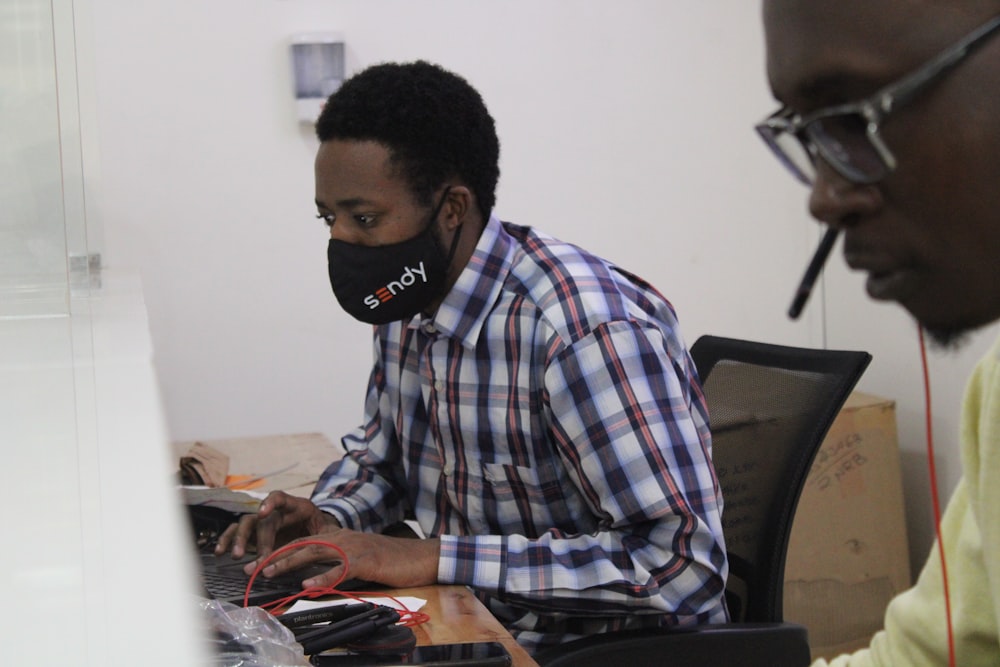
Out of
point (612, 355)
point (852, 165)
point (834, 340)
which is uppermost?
point (852, 165)

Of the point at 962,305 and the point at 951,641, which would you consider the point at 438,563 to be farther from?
the point at 962,305

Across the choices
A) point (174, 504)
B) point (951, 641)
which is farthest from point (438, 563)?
point (174, 504)

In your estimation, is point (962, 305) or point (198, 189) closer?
point (962, 305)

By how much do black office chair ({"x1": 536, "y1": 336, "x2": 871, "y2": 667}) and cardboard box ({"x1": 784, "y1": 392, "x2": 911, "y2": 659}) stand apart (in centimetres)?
124

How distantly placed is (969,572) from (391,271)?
0.88m

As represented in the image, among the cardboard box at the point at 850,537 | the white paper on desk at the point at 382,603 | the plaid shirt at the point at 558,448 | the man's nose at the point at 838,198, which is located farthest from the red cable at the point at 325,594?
the cardboard box at the point at 850,537

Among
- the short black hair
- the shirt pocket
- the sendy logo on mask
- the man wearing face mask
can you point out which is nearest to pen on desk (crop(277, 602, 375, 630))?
the man wearing face mask

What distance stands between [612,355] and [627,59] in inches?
74.8

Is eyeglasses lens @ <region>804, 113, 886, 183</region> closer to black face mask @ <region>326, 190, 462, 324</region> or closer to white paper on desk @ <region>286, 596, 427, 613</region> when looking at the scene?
white paper on desk @ <region>286, 596, 427, 613</region>

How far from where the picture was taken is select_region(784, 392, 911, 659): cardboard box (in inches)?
105

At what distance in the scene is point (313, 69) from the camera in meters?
2.73

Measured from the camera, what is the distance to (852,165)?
654 millimetres

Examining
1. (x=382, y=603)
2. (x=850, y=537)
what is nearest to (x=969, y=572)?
(x=382, y=603)

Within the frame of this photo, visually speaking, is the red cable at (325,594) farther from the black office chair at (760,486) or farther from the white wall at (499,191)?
the white wall at (499,191)
